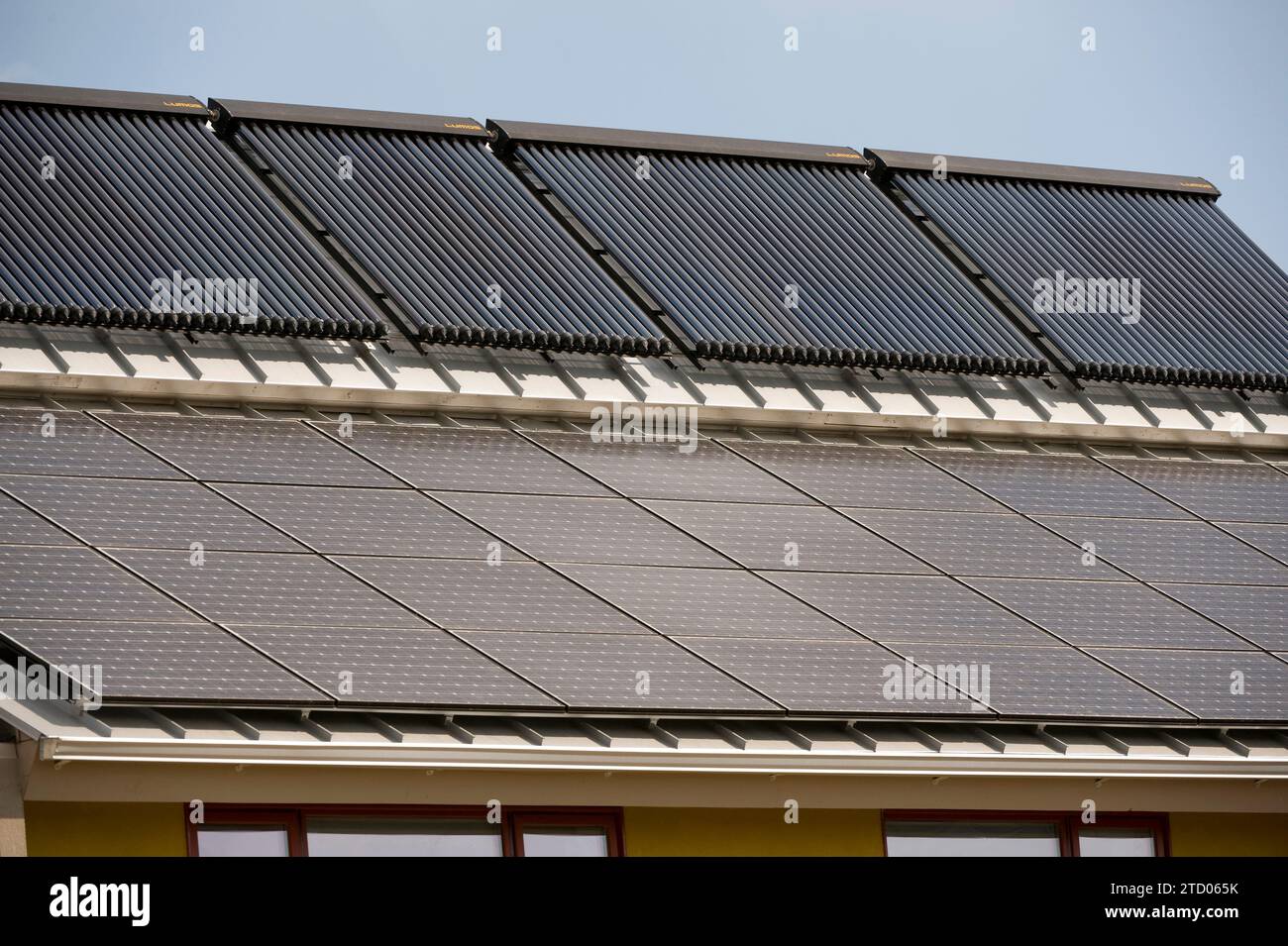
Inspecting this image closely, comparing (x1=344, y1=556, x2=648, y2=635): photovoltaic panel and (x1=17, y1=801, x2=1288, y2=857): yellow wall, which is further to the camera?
(x1=344, y1=556, x2=648, y2=635): photovoltaic panel

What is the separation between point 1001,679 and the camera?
52.5 feet

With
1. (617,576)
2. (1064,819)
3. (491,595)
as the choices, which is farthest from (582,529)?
(1064,819)

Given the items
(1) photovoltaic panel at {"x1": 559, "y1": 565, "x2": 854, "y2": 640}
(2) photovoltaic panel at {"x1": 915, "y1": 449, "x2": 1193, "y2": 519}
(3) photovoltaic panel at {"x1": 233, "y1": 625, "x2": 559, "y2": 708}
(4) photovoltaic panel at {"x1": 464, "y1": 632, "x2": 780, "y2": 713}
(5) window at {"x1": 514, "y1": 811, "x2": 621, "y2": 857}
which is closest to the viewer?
(3) photovoltaic panel at {"x1": 233, "y1": 625, "x2": 559, "y2": 708}

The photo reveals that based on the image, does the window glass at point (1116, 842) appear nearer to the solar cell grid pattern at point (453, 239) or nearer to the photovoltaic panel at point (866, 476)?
the photovoltaic panel at point (866, 476)

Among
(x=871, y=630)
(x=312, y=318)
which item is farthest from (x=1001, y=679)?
(x=312, y=318)

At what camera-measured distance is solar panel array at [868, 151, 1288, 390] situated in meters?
21.5

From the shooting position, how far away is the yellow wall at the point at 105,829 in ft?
43.7

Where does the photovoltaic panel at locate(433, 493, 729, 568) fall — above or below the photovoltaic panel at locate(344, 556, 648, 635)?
above

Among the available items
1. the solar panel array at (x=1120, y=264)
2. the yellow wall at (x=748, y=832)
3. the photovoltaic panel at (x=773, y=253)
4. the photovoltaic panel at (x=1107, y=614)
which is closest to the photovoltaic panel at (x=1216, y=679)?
the photovoltaic panel at (x=1107, y=614)

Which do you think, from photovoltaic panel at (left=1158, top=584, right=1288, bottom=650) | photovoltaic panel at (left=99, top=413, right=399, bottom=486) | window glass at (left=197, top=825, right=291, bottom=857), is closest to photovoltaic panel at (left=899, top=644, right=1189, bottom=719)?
photovoltaic panel at (left=1158, top=584, right=1288, bottom=650)

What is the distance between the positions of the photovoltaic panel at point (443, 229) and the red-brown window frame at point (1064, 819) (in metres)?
5.31

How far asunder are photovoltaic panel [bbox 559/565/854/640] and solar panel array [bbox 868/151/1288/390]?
18.3 ft

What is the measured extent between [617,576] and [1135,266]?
9.39m

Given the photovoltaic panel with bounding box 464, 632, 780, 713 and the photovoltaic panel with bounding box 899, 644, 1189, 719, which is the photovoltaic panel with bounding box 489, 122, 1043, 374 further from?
the photovoltaic panel with bounding box 464, 632, 780, 713
